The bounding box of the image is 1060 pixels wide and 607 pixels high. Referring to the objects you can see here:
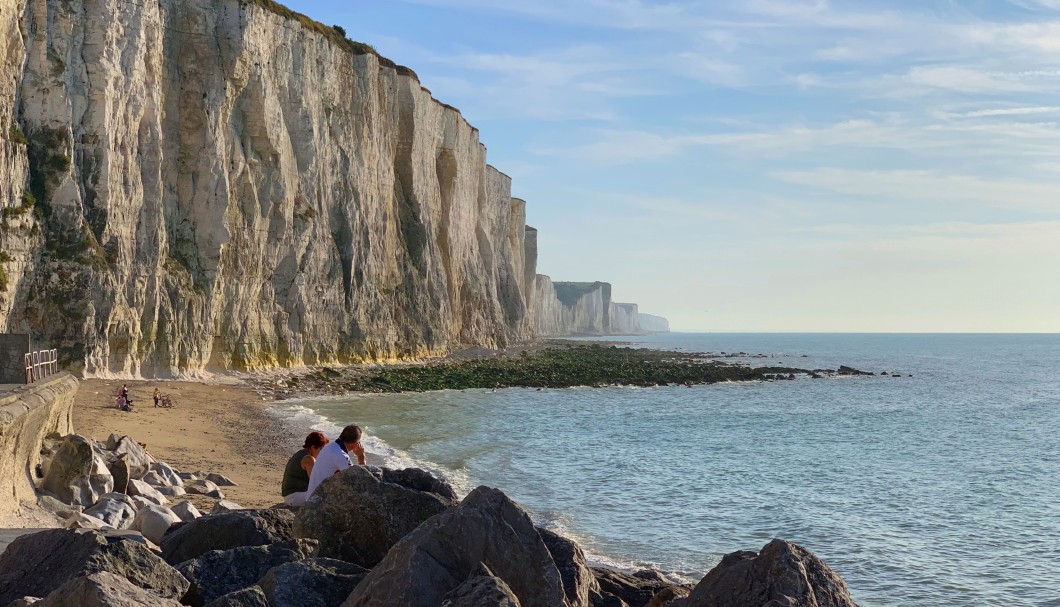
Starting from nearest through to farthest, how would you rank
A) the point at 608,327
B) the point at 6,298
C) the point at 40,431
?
the point at 40,431
the point at 6,298
the point at 608,327

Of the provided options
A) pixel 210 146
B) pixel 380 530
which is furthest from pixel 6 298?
pixel 380 530

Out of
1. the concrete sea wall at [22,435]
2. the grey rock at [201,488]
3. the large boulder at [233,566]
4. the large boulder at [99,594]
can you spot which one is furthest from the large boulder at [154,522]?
the grey rock at [201,488]

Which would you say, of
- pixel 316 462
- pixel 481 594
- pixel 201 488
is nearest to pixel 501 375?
pixel 201 488

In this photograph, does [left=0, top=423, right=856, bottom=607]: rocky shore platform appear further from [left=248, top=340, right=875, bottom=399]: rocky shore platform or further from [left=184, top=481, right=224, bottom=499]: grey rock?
[left=248, top=340, right=875, bottom=399]: rocky shore platform

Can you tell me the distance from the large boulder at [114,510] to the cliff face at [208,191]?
1694cm

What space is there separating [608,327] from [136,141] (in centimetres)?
17004

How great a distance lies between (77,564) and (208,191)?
2878cm

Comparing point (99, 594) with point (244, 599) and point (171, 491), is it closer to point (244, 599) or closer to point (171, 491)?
point (244, 599)

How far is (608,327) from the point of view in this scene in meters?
196

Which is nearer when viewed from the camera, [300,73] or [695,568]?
[695,568]

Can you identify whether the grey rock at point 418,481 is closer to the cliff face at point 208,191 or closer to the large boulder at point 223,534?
the large boulder at point 223,534

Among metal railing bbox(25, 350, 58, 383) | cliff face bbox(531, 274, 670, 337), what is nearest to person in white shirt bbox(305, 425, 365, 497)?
metal railing bbox(25, 350, 58, 383)

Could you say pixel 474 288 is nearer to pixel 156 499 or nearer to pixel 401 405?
pixel 401 405

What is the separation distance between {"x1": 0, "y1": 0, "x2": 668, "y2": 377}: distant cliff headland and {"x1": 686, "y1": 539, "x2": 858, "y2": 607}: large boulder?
23.5 metres
